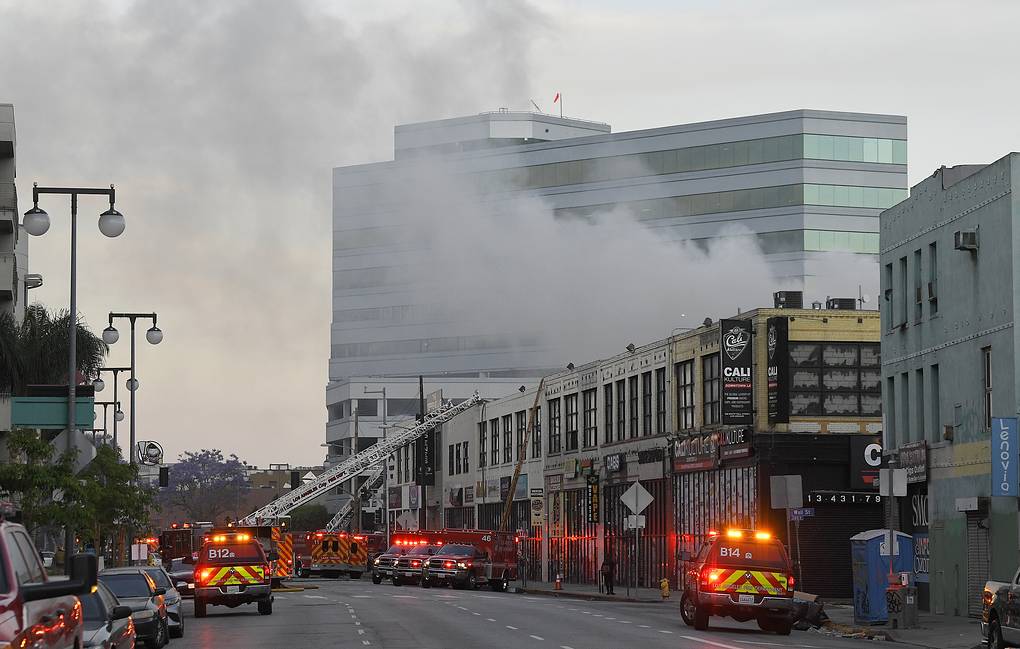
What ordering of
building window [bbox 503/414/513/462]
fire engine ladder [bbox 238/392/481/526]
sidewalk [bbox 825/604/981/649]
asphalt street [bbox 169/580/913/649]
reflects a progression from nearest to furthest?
1. asphalt street [bbox 169/580/913/649]
2. sidewalk [bbox 825/604/981/649]
3. building window [bbox 503/414/513/462]
4. fire engine ladder [bbox 238/392/481/526]

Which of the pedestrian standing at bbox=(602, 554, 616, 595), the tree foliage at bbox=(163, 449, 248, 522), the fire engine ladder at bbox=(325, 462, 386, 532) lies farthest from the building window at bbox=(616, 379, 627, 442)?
the tree foliage at bbox=(163, 449, 248, 522)

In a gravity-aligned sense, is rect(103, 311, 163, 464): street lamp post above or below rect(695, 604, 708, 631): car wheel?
above

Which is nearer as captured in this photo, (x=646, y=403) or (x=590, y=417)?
(x=646, y=403)

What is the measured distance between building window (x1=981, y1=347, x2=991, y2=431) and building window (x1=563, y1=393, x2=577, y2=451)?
41177 mm

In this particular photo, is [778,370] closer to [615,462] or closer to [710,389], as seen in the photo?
[710,389]

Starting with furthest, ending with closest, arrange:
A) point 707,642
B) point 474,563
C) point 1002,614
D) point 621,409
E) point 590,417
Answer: point 590,417
point 621,409
point 474,563
point 707,642
point 1002,614

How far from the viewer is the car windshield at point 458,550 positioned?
67500 mm

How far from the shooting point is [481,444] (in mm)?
95188

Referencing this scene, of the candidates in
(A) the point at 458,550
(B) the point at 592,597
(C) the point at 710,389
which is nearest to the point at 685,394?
(C) the point at 710,389

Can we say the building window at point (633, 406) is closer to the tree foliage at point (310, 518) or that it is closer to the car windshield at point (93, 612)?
the car windshield at point (93, 612)

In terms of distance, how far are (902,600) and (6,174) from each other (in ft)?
115

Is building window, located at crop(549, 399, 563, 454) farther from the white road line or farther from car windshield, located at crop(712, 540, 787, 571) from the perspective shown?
the white road line

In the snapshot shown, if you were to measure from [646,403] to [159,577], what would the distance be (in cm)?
3854

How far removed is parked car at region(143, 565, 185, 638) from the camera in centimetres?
3216
